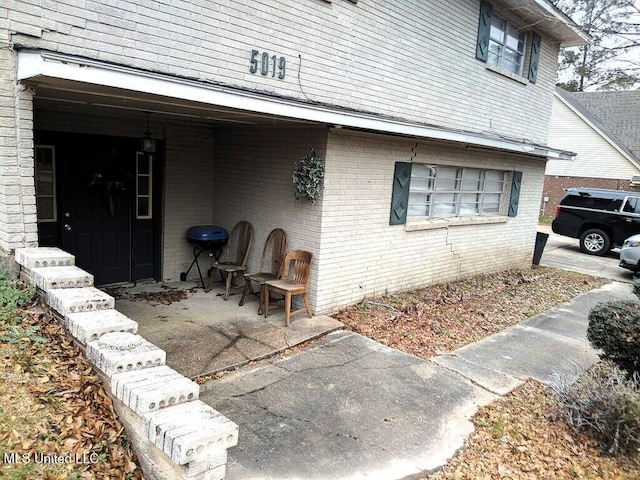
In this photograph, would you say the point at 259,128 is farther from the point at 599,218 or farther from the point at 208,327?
the point at 599,218

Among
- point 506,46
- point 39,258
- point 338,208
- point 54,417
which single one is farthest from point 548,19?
point 54,417

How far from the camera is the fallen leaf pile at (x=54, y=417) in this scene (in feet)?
9.00

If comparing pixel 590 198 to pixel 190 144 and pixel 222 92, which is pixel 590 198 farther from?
pixel 222 92

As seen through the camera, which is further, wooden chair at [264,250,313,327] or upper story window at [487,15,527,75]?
upper story window at [487,15,527,75]

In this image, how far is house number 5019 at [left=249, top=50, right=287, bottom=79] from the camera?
6.06 m

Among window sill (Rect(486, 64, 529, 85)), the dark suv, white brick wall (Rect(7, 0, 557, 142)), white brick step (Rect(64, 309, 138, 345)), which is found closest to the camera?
white brick step (Rect(64, 309, 138, 345))

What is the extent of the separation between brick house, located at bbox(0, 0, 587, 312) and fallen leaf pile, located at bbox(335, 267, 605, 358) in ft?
1.23

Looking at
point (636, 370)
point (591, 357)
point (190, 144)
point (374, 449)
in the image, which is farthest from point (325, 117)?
point (591, 357)

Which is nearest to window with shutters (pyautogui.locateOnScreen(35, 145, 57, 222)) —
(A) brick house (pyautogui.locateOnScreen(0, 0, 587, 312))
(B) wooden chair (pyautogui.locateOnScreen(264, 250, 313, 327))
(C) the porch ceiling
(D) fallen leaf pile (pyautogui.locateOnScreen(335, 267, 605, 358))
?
(A) brick house (pyautogui.locateOnScreen(0, 0, 587, 312))

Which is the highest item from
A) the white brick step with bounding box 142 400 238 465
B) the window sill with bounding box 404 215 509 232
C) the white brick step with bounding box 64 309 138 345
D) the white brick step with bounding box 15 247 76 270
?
the window sill with bounding box 404 215 509 232

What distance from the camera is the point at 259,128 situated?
7578 mm

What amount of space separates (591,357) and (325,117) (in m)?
4.79

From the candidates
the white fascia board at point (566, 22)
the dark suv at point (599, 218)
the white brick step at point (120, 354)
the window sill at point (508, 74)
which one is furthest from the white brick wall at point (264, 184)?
the dark suv at point (599, 218)

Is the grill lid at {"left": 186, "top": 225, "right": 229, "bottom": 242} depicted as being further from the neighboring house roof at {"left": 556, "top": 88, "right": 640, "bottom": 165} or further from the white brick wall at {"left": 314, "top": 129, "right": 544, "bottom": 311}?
the neighboring house roof at {"left": 556, "top": 88, "right": 640, "bottom": 165}
